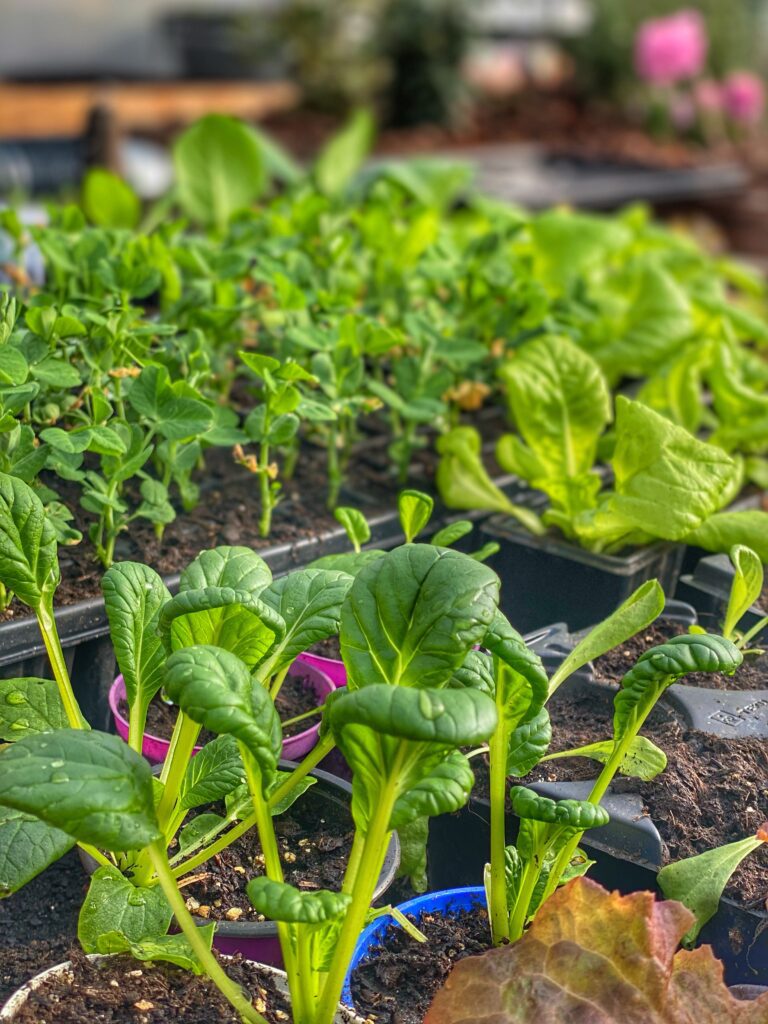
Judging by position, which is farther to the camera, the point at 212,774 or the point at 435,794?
the point at 212,774

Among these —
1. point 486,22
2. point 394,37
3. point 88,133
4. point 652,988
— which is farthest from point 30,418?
point 486,22

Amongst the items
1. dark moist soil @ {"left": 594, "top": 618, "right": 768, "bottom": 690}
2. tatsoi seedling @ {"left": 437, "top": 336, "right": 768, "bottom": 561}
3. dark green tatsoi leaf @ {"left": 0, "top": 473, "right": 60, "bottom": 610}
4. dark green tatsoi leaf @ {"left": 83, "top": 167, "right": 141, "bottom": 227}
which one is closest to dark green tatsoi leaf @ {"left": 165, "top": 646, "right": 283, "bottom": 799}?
dark green tatsoi leaf @ {"left": 0, "top": 473, "right": 60, "bottom": 610}

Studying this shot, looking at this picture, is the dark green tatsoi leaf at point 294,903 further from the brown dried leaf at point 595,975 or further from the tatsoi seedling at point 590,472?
the tatsoi seedling at point 590,472

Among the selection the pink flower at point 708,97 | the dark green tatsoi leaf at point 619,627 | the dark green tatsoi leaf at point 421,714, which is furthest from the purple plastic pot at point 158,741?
the pink flower at point 708,97

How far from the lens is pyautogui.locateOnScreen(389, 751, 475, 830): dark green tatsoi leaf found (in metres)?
0.74

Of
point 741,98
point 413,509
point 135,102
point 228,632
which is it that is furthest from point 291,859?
point 741,98

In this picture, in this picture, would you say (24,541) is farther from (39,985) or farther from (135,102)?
(135,102)

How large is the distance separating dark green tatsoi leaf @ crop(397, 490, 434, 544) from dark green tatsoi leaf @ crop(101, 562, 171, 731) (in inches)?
8.6

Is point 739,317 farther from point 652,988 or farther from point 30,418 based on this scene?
point 652,988

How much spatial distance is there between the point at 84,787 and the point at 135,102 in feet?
14.6

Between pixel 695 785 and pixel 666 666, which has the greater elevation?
pixel 666 666

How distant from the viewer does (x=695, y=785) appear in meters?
0.98

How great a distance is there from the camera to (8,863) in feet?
2.62

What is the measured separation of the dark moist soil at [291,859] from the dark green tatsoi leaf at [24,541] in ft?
0.83
